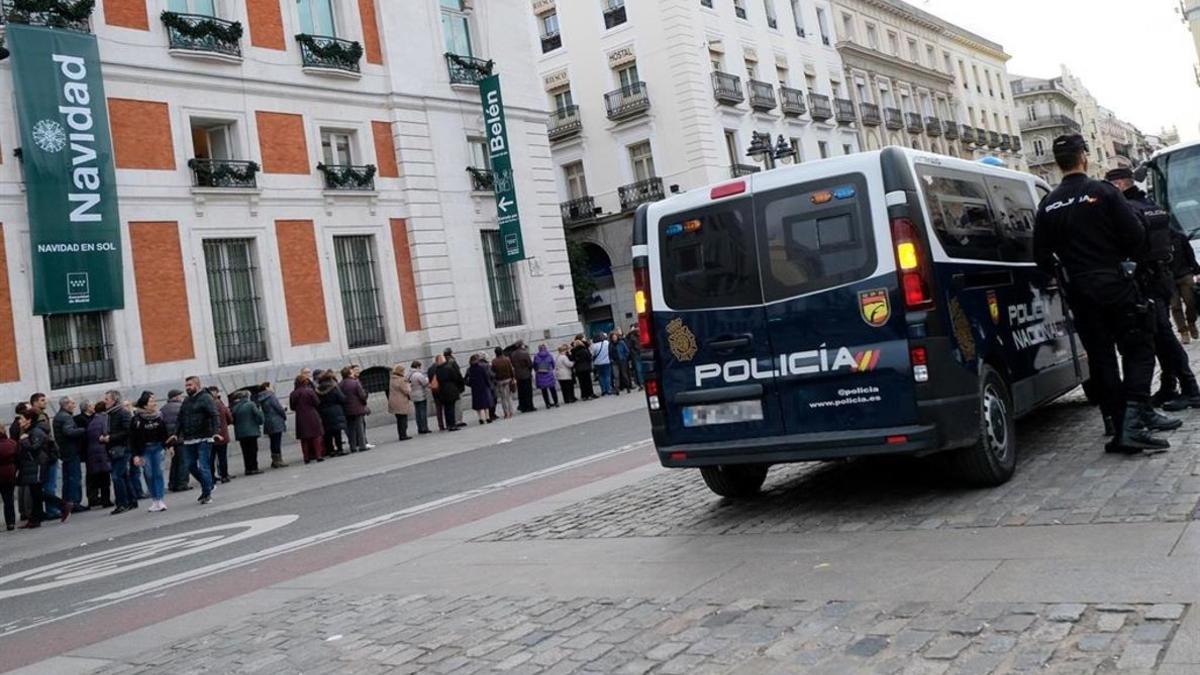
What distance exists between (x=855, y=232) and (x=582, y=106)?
38.4 meters

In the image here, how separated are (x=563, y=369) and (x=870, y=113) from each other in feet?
107

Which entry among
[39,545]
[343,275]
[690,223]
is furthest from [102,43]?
[690,223]

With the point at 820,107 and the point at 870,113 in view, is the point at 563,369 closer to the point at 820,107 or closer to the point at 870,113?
the point at 820,107

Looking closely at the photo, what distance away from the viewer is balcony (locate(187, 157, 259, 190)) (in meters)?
23.3

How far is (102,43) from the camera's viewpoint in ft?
71.8

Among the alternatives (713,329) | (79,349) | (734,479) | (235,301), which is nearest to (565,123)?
(235,301)

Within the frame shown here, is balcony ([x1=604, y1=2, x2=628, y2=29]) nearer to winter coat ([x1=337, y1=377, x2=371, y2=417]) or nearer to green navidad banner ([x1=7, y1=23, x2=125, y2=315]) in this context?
green navidad banner ([x1=7, y1=23, x2=125, y2=315])

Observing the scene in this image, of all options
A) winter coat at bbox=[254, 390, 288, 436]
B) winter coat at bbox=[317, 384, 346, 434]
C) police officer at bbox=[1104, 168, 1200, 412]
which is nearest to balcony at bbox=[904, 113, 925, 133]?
winter coat at bbox=[317, 384, 346, 434]

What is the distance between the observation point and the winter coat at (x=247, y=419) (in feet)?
60.7

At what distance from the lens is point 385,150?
27562 mm

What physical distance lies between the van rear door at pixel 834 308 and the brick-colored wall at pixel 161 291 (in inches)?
726

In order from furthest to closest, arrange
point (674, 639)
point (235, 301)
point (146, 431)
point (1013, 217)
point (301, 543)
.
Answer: point (235, 301) < point (146, 431) < point (301, 543) < point (1013, 217) < point (674, 639)

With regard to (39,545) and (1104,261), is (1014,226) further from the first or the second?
(39,545)

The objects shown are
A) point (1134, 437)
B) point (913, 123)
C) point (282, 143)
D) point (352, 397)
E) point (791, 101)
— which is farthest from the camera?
point (913, 123)
